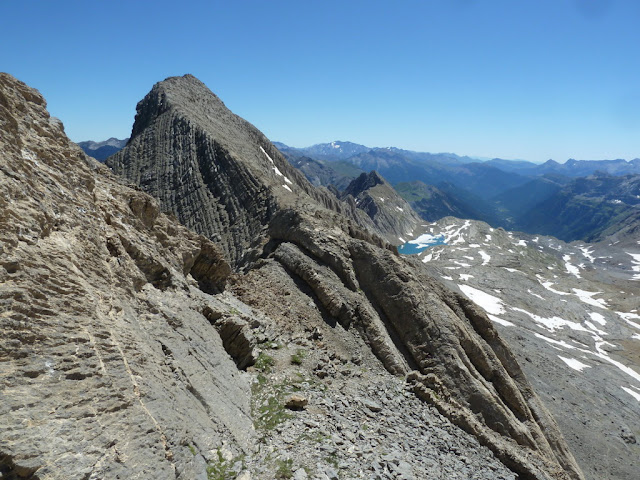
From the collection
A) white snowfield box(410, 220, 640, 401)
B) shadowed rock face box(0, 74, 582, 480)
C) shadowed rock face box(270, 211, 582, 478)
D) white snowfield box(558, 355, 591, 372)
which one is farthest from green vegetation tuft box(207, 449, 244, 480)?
→ white snowfield box(558, 355, 591, 372)

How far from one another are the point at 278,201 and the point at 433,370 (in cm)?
3947

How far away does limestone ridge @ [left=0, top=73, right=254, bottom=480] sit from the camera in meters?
10.6

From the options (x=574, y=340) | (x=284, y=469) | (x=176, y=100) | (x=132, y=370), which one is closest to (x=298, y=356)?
(x=284, y=469)

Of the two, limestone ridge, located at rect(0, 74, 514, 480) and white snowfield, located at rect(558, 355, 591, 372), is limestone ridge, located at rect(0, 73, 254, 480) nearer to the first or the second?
limestone ridge, located at rect(0, 74, 514, 480)

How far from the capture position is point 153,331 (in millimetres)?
17000

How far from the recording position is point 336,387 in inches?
933

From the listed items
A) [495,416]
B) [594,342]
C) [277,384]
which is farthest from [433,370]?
[594,342]

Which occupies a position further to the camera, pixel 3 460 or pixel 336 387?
pixel 336 387

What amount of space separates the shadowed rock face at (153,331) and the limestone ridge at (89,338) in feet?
0.18

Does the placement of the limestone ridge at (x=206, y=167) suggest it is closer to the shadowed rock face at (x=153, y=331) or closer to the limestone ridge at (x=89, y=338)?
the shadowed rock face at (x=153, y=331)

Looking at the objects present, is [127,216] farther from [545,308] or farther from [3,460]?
[545,308]

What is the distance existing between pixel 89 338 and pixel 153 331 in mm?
4145

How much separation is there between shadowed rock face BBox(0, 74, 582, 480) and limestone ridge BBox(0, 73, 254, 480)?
54 millimetres

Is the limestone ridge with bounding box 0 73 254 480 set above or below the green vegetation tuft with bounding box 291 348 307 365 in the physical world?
above
